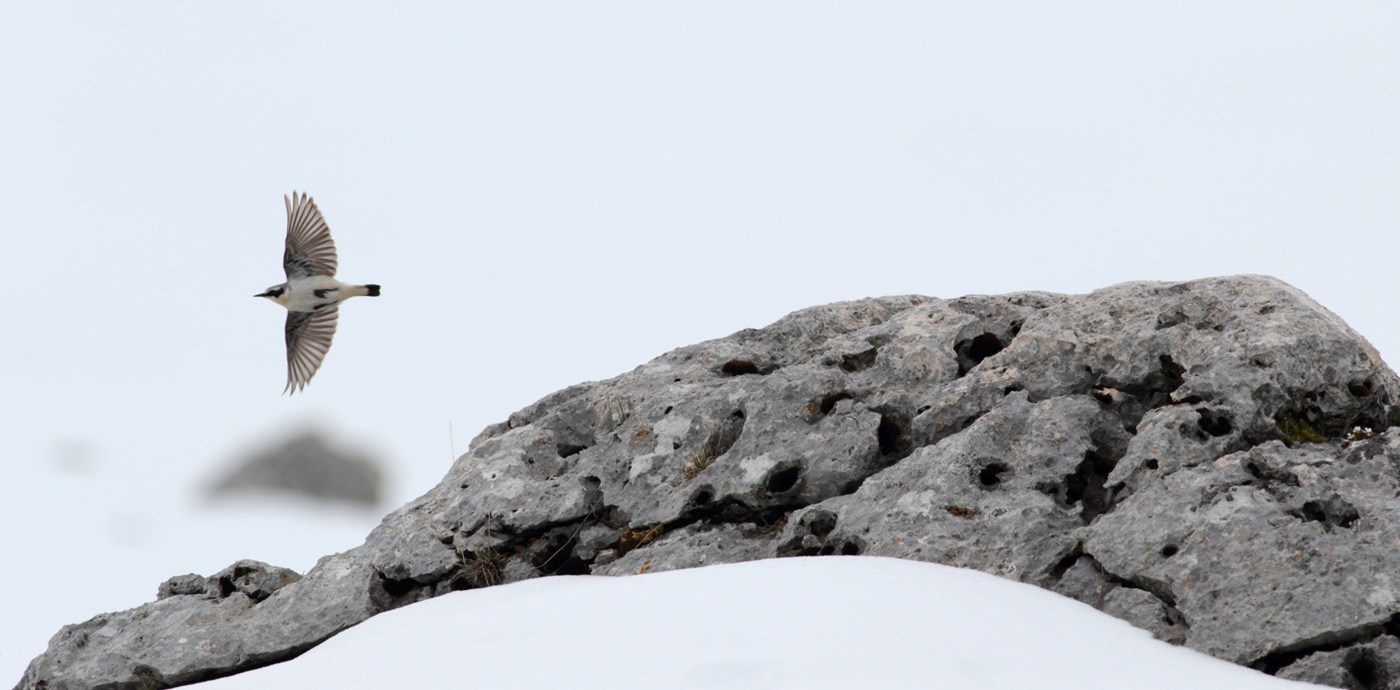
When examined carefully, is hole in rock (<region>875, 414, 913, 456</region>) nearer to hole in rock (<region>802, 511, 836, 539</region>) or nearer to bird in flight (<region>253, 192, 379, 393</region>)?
hole in rock (<region>802, 511, 836, 539</region>)

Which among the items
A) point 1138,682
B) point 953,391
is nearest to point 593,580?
point 953,391

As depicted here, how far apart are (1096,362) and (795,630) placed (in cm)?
318

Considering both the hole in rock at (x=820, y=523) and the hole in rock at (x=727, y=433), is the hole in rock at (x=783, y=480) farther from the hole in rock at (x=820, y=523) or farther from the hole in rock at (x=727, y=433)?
the hole in rock at (x=727, y=433)

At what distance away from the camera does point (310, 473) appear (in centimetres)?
2292

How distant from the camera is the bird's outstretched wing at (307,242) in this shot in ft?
35.1

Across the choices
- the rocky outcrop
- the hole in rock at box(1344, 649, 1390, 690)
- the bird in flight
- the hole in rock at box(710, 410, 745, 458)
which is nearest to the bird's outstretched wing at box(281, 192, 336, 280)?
the bird in flight

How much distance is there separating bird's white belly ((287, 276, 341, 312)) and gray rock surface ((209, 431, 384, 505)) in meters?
12.7

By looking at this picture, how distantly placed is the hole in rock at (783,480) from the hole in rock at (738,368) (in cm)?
133

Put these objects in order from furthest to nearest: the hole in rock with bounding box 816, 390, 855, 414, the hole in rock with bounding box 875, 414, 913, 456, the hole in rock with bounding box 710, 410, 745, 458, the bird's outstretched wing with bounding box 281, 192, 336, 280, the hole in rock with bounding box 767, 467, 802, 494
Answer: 1. the bird's outstretched wing with bounding box 281, 192, 336, 280
2. the hole in rock with bounding box 710, 410, 745, 458
3. the hole in rock with bounding box 816, 390, 855, 414
4. the hole in rock with bounding box 875, 414, 913, 456
5. the hole in rock with bounding box 767, 467, 802, 494

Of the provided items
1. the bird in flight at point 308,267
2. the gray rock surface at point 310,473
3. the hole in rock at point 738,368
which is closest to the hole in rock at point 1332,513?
the hole in rock at point 738,368

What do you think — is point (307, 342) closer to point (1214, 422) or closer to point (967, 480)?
point (967, 480)

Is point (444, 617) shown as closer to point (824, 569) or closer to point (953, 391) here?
point (824, 569)

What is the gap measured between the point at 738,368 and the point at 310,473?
1733 cm

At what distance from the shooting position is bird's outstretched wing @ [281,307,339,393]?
11.2 m
